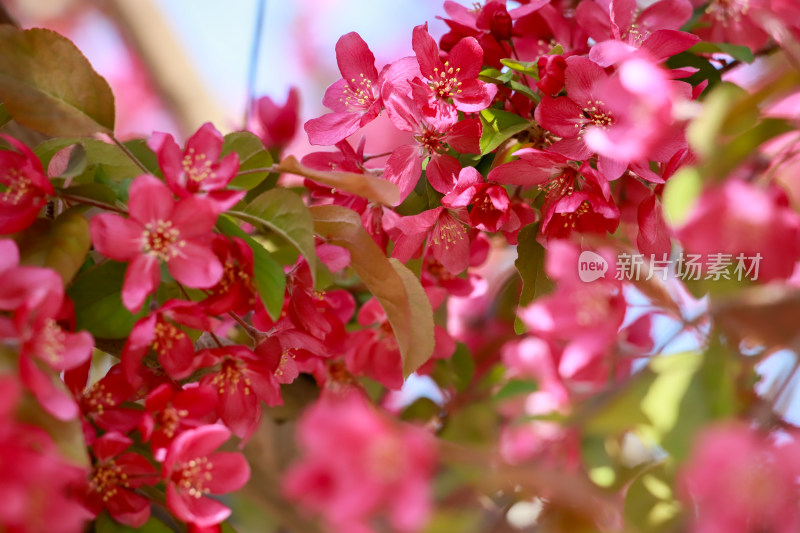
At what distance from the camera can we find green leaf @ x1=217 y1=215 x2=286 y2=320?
1.59 ft

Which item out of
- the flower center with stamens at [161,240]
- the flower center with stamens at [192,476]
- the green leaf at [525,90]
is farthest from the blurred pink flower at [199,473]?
the green leaf at [525,90]

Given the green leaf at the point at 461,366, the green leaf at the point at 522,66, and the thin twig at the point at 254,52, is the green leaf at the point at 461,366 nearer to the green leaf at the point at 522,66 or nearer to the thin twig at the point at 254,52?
the green leaf at the point at 522,66

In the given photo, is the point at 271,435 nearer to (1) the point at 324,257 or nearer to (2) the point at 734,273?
(1) the point at 324,257

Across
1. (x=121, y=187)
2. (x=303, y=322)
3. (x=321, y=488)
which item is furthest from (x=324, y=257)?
(x=321, y=488)

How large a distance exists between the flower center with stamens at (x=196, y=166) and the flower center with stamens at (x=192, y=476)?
0.61 ft

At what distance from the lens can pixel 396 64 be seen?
603mm

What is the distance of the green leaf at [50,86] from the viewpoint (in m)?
0.52

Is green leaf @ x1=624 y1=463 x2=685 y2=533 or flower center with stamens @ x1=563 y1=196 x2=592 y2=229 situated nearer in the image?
green leaf @ x1=624 y1=463 x2=685 y2=533

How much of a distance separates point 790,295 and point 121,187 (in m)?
0.44

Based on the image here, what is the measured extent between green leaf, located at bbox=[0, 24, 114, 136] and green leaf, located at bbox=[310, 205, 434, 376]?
0.58 feet

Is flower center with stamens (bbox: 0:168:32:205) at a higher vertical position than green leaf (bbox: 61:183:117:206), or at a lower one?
higher

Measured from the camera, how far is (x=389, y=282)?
1.74ft

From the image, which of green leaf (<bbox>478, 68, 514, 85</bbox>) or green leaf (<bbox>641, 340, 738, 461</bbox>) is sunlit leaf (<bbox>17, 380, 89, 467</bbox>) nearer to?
green leaf (<bbox>641, 340, 738, 461</bbox>)

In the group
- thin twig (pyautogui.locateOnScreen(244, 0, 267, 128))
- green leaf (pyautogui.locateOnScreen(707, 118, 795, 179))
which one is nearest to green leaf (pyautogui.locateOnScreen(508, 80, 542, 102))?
green leaf (pyautogui.locateOnScreen(707, 118, 795, 179))
